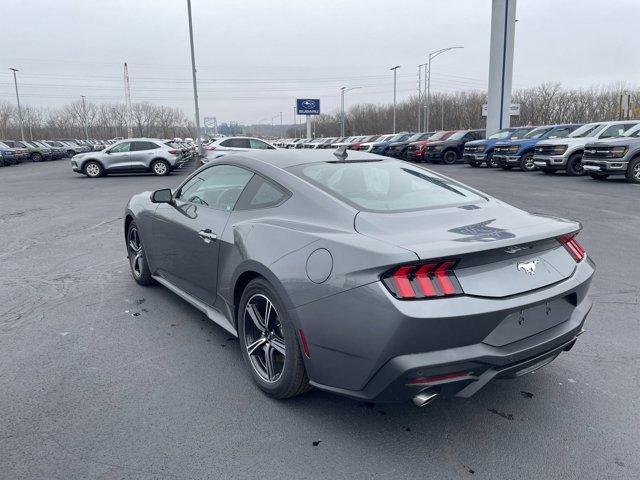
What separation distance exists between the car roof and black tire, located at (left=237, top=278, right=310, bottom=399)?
0.96 metres

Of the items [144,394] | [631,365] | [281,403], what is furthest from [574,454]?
[144,394]

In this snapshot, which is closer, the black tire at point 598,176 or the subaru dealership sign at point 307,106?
the black tire at point 598,176

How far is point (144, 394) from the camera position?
321 cm

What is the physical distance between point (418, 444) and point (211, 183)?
256 centimetres

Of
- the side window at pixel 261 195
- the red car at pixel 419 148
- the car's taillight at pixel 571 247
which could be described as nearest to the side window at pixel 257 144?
the red car at pixel 419 148

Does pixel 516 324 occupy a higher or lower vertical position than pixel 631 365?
higher

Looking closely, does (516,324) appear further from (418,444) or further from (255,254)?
(255,254)

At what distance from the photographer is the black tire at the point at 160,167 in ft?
72.6

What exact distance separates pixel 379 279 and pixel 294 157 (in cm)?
168

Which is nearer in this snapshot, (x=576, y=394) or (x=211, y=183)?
(x=576, y=394)

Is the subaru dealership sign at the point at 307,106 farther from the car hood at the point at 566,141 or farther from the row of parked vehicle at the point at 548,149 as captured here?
the car hood at the point at 566,141

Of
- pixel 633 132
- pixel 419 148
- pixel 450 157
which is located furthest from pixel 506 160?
pixel 419 148

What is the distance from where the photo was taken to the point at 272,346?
3127 millimetres

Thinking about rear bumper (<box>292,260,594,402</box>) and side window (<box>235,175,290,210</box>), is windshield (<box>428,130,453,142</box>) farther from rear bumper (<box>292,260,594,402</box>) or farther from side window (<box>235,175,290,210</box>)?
rear bumper (<box>292,260,594,402</box>)
